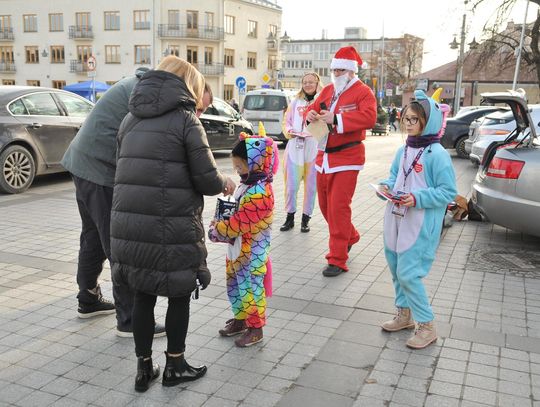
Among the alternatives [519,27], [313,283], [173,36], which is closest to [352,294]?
[313,283]

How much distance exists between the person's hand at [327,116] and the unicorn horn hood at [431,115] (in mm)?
1478

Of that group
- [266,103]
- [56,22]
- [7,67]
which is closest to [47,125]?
[266,103]

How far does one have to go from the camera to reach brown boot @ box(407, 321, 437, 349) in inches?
148

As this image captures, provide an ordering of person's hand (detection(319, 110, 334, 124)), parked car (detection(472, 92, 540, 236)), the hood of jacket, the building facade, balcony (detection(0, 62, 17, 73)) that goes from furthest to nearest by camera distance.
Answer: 1. the building facade
2. balcony (detection(0, 62, 17, 73))
3. parked car (detection(472, 92, 540, 236))
4. person's hand (detection(319, 110, 334, 124))
5. the hood of jacket

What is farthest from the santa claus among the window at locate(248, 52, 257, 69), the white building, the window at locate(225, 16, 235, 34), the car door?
the window at locate(248, 52, 257, 69)

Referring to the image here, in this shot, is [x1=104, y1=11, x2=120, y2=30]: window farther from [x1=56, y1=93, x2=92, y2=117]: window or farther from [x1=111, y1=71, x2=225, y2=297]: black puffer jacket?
[x1=111, y1=71, x2=225, y2=297]: black puffer jacket

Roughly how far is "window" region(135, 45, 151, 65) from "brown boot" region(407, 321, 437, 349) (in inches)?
2081

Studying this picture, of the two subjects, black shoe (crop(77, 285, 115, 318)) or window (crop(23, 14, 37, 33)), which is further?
window (crop(23, 14, 37, 33))

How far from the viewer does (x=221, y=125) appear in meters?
15.2

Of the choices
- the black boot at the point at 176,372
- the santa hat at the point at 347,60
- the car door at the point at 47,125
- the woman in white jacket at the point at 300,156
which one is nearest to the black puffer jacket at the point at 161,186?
the black boot at the point at 176,372

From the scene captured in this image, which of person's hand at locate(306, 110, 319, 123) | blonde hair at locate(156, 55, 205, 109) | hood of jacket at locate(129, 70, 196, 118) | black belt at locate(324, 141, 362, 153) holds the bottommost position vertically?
black belt at locate(324, 141, 362, 153)

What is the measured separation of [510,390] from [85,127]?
3234 mm

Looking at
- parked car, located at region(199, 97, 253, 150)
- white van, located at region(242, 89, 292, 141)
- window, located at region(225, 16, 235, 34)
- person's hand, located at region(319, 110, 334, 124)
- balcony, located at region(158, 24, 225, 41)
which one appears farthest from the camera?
window, located at region(225, 16, 235, 34)

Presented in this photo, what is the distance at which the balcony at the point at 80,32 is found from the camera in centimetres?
5397
